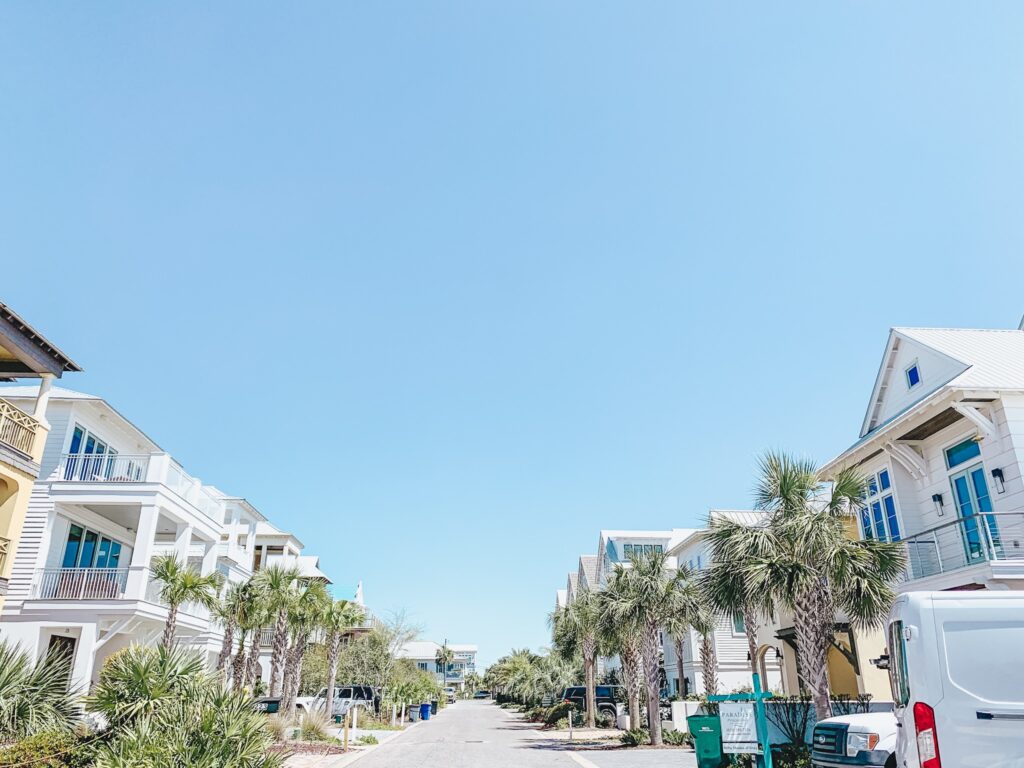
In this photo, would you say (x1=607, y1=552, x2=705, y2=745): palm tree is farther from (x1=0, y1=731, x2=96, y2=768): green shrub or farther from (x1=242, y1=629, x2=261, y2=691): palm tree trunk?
(x1=0, y1=731, x2=96, y2=768): green shrub

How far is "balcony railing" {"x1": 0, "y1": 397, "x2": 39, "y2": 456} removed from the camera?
16228mm

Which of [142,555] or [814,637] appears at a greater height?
[142,555]

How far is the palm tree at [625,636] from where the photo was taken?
24.2 meters

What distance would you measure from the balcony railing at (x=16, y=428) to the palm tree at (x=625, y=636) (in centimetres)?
1790

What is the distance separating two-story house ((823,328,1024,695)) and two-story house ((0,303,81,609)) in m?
20.2

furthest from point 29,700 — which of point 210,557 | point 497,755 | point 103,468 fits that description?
point 210,557

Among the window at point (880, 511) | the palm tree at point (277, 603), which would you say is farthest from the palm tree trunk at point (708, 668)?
the palm tree at point (277, 603)

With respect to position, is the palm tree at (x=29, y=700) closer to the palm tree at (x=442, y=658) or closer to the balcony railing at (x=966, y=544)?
the balcony railing at (x=966, y=544)

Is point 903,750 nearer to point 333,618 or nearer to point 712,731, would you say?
point 712,731

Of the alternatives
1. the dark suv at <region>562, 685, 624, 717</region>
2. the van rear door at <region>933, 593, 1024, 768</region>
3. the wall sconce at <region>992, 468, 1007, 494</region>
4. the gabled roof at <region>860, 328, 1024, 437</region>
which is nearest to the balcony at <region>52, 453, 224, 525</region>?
the dark suv at <region>562, 685, 624, 717</region>

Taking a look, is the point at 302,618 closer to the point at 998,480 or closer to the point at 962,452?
the point at 962,452

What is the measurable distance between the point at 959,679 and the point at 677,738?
18051mm

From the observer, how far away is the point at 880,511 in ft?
66.6

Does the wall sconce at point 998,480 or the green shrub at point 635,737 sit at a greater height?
the wall sconce at point 998,480
